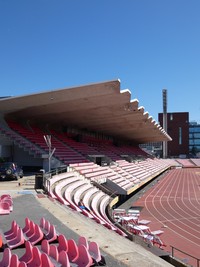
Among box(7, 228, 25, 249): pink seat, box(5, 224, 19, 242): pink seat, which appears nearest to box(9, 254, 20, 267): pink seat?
box(7, 228, 25, 249): pink seat

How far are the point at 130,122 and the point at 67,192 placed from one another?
21.6 m

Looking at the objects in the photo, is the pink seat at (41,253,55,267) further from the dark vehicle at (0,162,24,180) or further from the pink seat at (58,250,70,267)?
the dark vehicle at (0,162,24,180)

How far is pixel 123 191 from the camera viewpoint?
22.5 meters

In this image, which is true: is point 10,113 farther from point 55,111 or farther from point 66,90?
→ point 66,90

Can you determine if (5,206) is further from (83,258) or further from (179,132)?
(179,132)

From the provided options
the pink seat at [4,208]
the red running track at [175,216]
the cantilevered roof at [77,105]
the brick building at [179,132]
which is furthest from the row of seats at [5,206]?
the brick building at [179,132]

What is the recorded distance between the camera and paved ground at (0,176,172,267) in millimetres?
5879

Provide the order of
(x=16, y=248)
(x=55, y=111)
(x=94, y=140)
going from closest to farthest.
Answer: (x=16, y=248) < (x=55, y=111) < (x=94, y=140)

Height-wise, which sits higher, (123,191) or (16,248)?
(16,248)

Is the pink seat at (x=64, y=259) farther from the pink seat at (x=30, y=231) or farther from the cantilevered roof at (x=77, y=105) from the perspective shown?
the cantilevered roof at (x=77, y=105)

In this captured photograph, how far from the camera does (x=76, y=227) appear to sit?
807cm

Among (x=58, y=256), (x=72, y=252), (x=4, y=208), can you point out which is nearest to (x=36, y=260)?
(x=58, y=256)

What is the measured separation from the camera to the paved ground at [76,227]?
5879mm

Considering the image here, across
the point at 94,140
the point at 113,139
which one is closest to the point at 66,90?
the point at 94,140
